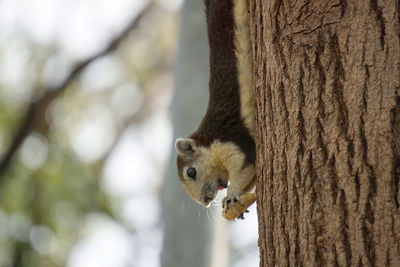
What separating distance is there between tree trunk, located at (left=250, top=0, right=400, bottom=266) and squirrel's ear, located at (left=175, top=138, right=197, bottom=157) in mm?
2081

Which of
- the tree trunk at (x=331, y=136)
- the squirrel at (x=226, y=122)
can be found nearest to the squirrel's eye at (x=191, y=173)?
the squirrel at (x=226, y=122)

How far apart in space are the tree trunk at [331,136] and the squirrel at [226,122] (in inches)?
49.7

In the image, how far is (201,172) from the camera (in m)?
5.38

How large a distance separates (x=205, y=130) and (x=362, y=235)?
102 inches

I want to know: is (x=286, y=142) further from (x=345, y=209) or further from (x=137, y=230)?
(x=137, y=230)

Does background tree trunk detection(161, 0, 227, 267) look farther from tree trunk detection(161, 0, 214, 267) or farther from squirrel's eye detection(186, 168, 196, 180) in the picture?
squirrel's eye detection(186, 168, 196, 180)

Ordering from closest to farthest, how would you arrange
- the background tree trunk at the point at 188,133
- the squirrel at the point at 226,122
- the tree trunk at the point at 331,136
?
the tree trunk at the point at 331,136 < the squirrel at the point at 226,122 < the background tree trunk at the point at 188,133

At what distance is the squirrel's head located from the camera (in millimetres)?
5336

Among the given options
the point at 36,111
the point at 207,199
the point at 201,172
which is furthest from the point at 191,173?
the point at 36,111

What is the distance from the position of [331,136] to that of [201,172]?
7.92 ft

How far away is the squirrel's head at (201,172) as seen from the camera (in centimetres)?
534

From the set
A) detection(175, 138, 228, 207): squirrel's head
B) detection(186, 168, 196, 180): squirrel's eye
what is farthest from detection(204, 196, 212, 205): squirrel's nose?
detection(186, 168, 196, 180): squirrel's eye

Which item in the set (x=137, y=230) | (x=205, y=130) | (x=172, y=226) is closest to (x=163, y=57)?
(x=137, y=230)

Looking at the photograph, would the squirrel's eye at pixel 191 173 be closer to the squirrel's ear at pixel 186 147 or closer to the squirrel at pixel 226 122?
the squirrel at pixel 226 122
